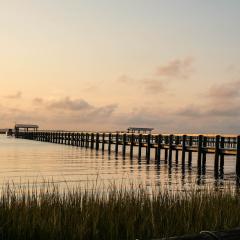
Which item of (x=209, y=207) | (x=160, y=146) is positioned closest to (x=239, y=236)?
(x=209, y=207)

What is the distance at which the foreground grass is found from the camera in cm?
844

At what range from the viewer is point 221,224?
9.62 m

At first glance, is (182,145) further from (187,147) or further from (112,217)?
(112,217)

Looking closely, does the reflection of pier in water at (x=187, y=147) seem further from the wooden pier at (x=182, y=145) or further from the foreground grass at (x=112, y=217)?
the foreground grass at (x=112, y=217)

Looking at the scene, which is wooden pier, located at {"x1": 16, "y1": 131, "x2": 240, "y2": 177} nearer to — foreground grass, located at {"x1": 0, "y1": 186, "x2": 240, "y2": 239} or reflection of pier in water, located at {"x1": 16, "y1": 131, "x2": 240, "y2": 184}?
reflection of pier in water, located at {"x1": 16, "y1": 131, "x2": 240, "y2": 184}

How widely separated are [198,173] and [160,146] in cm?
1253

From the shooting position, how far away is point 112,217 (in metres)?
9.17

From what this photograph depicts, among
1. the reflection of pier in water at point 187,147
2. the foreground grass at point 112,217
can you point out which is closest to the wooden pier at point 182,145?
the reflection of pier in water at point 187,147

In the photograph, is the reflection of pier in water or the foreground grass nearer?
the foreground grass

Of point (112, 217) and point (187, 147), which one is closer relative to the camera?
point (112, 217)

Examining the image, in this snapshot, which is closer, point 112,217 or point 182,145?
point 112,217

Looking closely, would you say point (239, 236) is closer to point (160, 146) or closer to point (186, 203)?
point (186, 203)

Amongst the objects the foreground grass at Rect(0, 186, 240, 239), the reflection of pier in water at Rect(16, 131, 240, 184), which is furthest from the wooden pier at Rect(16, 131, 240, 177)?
the foreground grass at Rect(0, 186, 240, 239)

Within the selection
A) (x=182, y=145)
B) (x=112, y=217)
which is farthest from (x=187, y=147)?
(x=112, y=217)
